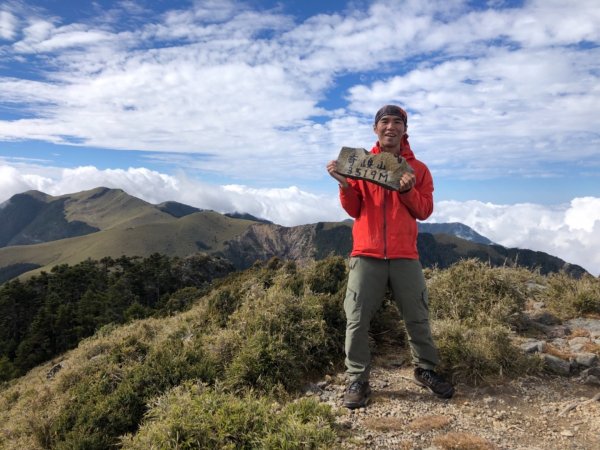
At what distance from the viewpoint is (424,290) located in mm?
5152

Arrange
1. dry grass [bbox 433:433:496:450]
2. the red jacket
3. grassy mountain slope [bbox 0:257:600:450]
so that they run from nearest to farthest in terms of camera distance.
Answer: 1. grassy mountain slope [bbox 0:257:600:450]
2. dry grass [bbox 433:433:496:450]
3. the red jacket

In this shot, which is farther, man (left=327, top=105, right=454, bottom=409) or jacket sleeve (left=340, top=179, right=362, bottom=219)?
jacket sleeve (left=340, top=179, right=362, bottom=219)

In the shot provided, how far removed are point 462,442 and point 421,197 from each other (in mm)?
2780

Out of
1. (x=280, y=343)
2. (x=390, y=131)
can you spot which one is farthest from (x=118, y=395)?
(x=390, y=131)

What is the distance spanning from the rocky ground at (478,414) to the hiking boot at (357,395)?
0.09 metres

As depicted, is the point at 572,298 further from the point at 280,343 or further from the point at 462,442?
the point at 280,343

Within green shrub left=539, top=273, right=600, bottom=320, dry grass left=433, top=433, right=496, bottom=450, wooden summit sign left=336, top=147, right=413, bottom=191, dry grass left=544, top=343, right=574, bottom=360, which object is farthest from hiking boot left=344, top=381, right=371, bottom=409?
green shrub left=539, top=273, right=600, bottom=320

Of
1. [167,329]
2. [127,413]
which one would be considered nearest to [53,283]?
[167,329]

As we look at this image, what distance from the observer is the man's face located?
513cm

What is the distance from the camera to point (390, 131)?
5141 mm

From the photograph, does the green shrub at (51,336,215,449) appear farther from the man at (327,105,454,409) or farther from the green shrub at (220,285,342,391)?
the man at (327,105,454,409)

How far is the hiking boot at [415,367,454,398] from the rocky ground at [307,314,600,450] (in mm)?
94

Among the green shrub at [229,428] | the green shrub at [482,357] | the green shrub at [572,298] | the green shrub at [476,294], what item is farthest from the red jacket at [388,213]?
the green shrub at [572,298]

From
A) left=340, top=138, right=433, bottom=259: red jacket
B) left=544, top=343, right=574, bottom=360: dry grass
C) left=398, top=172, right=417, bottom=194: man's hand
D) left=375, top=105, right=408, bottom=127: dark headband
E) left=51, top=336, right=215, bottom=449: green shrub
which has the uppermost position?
left=375, top=105, right=408, bottom=127: dark headband
